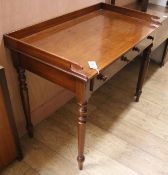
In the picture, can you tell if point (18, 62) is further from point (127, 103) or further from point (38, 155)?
point (127, 103)

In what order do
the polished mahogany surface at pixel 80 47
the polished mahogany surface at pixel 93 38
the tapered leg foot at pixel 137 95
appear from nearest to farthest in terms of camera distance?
1. the polished mahogany surface at pixel 80 47
2. the polished mahogany surface at pixel 93 38
3. the tapered leg foot at pixel 137 95

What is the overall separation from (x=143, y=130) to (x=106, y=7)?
1079 mm

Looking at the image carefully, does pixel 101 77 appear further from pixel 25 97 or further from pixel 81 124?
pixel 25 97

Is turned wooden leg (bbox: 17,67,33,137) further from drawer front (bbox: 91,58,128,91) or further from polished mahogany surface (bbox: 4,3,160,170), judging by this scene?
drawer front (bbox: 91,58,128,91)

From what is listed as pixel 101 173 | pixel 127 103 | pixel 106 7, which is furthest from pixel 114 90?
pixel 101 173

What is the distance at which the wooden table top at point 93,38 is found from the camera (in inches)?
49.9

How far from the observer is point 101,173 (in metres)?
1.52

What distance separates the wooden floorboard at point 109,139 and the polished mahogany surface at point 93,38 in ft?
2.48

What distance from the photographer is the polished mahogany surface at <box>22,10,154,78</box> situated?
1.27 m

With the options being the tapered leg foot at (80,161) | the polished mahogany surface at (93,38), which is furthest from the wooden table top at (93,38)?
the tapered leg foot at (80,161)

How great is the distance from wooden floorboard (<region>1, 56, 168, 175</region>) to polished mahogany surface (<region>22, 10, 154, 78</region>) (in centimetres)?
76

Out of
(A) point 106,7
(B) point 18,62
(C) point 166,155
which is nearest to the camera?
(B) point 18,62

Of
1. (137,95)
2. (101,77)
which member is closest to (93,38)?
(101,77)

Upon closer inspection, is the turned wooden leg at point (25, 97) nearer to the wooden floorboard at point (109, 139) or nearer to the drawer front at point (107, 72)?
the wooden floorboard at point (109, 139)
